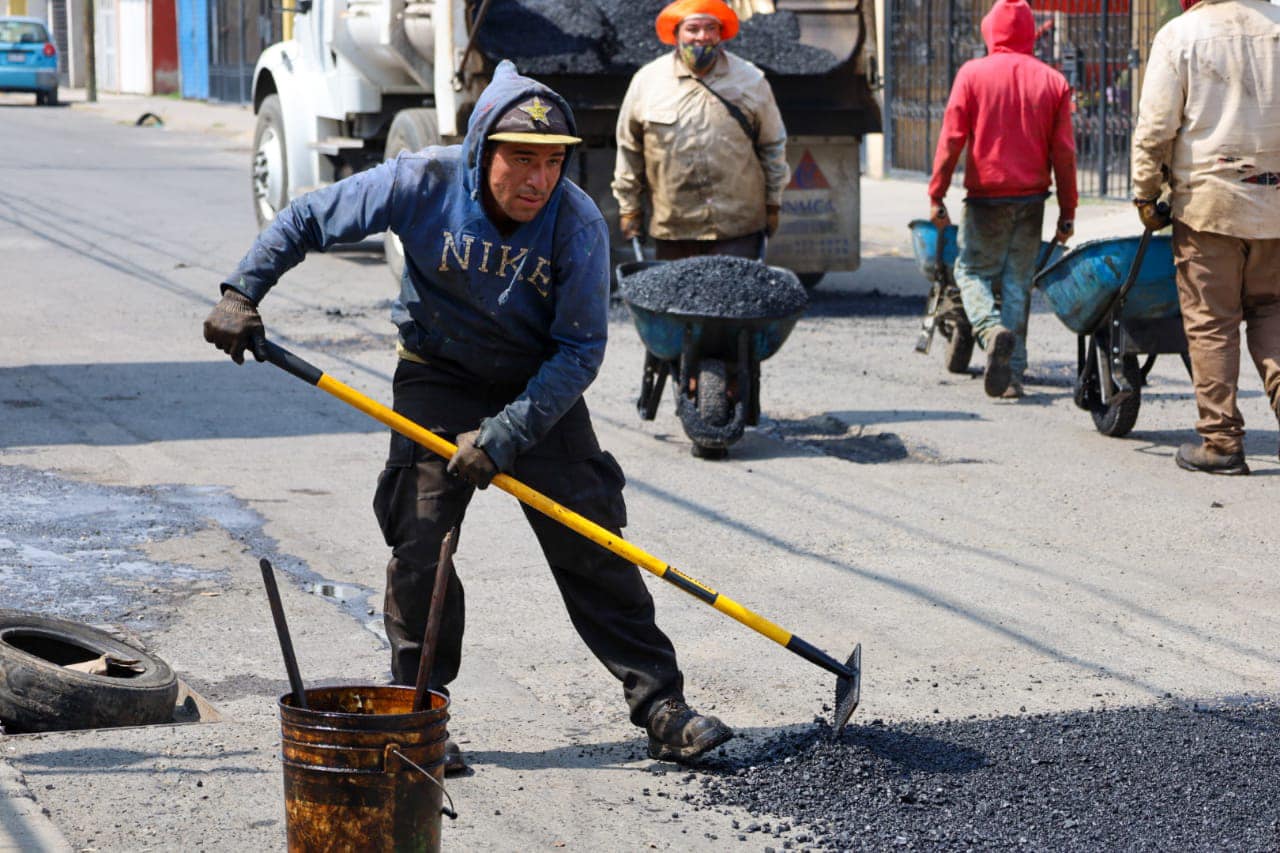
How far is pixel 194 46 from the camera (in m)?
42.3

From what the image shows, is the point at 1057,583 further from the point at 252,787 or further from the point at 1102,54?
the point at 1102,54

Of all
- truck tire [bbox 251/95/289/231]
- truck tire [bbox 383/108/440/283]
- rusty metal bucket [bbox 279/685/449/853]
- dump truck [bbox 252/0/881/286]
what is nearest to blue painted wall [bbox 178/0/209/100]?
truck tire [bbox 251/95/289/231]

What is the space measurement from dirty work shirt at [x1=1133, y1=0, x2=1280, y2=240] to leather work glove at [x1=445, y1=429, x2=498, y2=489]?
14.8 ft

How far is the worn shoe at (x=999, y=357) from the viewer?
902 cm

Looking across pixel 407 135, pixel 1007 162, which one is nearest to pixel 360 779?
pixel 1007 162

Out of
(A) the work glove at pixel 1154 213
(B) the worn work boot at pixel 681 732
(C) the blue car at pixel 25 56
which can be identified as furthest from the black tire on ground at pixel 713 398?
(C) the blue car at pixel 25 56

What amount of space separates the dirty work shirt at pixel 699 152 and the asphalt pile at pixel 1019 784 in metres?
4.90

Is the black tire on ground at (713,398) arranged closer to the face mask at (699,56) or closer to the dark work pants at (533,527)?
the face mask at (699,56)

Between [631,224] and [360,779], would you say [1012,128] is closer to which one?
[631,224]

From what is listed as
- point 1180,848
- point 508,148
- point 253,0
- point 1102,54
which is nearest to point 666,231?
point 508,148

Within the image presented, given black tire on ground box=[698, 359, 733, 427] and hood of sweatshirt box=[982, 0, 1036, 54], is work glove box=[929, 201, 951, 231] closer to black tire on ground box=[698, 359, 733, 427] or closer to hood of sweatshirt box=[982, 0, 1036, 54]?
hood of sweatshirt box=[982, 0, 1036, 54]

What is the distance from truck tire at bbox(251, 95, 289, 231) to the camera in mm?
15398

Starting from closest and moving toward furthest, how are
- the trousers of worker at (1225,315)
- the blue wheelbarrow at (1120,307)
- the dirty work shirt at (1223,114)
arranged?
the dirty work shirt at (1223,114) < the trousers of worker at (1225,315) < the blue wheelbarrow at (1120,307)

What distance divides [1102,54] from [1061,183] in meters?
9.29
